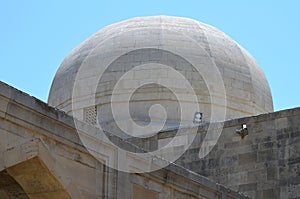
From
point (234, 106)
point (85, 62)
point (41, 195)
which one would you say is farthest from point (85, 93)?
point (41, 195)

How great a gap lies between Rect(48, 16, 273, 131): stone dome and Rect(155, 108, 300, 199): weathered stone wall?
9.39 ft

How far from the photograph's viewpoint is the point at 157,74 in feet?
70.0

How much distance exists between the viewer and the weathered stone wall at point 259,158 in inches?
688

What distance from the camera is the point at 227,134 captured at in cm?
1822

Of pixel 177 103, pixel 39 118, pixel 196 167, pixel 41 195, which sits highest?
pixel 177 103

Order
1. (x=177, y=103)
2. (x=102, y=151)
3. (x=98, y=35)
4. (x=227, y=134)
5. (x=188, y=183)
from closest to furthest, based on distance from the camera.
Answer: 1. (x=102, y=151)
2. (x=188, y=183)
3. (x=227, y=134)
4. (x=177, y=103)
5. (x=98, y=35)

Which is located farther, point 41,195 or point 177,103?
point 177,103

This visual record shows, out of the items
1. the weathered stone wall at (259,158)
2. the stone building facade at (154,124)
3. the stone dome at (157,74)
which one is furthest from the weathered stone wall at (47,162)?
the stone dome at (157,74)

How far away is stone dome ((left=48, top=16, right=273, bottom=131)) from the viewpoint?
21.1 m

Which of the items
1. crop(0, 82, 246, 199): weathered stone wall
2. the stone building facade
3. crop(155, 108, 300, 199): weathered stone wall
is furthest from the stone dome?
crop(0, 82, 246, 199): weathered stone wall

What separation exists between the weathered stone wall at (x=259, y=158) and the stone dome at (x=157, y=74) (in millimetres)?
2863

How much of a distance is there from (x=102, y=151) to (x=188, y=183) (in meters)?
2.01

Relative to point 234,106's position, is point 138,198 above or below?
below

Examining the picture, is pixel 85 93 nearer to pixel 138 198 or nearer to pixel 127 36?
pixel 127 36
